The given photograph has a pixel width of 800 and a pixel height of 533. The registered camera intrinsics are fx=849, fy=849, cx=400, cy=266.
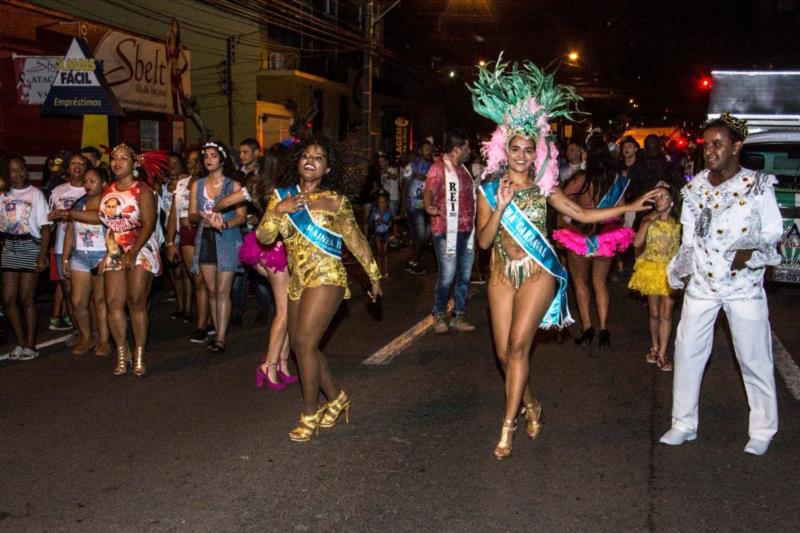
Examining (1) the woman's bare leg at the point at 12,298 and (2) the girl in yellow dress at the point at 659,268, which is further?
(1) the woman's bare leg at the point at 12,298

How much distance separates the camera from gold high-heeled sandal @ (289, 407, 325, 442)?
18.1 ft

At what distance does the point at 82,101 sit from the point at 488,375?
838 cm

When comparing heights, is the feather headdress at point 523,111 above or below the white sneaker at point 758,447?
above

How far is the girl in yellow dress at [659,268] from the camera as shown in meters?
7.39

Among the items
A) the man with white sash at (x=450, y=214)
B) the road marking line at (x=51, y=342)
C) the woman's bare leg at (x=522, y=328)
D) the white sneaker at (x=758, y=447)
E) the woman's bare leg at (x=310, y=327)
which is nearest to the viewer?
the woman's bare leg at (x=522, y=328)

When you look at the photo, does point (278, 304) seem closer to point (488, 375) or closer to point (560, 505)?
point (488, 375)

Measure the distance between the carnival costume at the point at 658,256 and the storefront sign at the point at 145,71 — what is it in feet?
47.1

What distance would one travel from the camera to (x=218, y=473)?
498cm

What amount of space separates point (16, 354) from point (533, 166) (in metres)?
5.33

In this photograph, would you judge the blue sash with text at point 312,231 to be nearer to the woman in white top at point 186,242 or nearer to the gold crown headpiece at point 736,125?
A: the gold crown headpiece at point 736,125

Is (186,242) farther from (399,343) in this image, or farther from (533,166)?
(533,166)

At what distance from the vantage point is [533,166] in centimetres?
536

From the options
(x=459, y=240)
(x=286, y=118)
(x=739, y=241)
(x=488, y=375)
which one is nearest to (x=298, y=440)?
(x=488, y=375)

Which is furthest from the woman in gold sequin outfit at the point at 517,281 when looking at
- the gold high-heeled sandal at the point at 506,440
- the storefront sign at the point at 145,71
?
the storefront sign at the point at 145,71
